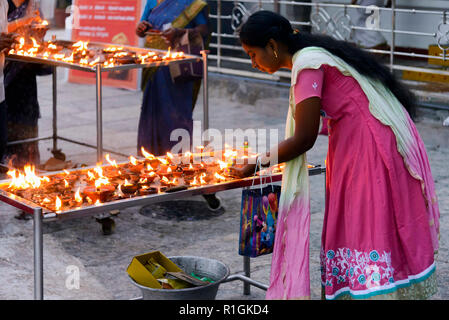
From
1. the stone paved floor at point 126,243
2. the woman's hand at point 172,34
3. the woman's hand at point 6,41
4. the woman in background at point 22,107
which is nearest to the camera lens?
A: the stone paved floor at point 126,243

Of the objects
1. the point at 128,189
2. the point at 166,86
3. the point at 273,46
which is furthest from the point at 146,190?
the point at 166,86

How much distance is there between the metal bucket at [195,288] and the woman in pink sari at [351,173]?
36 centimetres

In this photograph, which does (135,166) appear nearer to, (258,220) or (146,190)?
(146,190)

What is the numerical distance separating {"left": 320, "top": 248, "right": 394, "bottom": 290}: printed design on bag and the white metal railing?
5070 mm

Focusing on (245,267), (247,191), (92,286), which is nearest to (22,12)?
(92,286)

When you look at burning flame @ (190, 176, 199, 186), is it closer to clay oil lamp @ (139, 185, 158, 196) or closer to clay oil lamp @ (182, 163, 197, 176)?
clay oil lamp @ (182, 163, 197, 176)

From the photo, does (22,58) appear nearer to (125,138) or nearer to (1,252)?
(1,252)

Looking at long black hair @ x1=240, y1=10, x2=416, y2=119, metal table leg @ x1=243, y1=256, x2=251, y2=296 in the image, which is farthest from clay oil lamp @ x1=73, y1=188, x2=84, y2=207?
metal table leg @ x1=243, y1=256, x2=251, y2=296

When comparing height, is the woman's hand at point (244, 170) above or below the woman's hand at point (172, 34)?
below

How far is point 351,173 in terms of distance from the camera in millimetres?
3414

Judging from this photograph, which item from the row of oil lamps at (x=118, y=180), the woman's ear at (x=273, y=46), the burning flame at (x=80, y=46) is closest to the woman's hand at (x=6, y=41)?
the burning flame at (x=80, y=46)

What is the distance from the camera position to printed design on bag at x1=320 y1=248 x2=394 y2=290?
3387 millimetres

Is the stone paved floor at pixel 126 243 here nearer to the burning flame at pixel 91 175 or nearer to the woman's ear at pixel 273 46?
the burning flame at pixel 91 175

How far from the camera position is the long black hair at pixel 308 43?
3.37 meters
